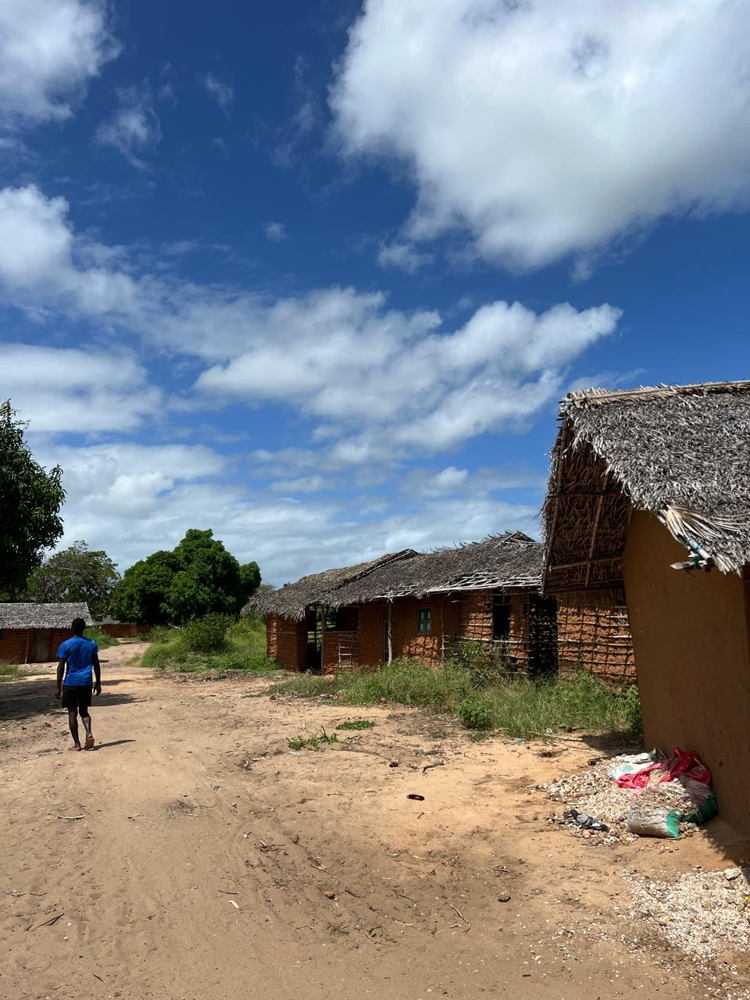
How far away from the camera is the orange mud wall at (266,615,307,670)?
978 inches

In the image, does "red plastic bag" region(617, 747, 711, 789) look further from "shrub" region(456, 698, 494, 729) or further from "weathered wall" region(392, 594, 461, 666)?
"weathered wall" region(392, 594, 461, 666)

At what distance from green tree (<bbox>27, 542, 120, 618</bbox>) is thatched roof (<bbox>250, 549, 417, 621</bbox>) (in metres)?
28.6

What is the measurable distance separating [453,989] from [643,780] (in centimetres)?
369

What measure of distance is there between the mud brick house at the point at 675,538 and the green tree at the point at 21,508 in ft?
39.9

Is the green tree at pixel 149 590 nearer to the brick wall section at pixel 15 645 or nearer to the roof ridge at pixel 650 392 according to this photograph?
the brick wall section at pixel 15 645

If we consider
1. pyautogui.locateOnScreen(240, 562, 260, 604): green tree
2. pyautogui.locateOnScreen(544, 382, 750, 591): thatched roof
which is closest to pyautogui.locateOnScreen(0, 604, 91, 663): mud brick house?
pyautogui.locateOnScreen(240, 562, 260, 604): green tree

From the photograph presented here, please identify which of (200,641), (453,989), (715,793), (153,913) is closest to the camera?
(453,989)

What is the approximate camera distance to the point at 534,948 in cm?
421

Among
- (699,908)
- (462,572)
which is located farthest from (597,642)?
(699,908)

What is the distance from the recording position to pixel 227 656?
29.1 metres

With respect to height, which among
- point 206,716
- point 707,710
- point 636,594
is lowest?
point 206,716

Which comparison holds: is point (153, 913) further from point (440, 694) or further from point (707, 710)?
point (440, 694)

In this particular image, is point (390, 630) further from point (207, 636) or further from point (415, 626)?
point (207, 636)

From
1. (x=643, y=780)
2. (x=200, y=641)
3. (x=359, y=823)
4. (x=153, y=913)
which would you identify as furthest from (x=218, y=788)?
(x=200, y=641)
